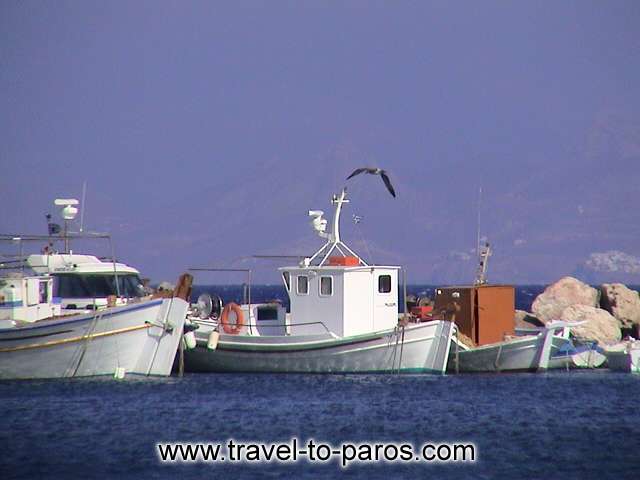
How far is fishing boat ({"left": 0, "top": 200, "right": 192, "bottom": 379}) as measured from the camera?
3516 centimetres

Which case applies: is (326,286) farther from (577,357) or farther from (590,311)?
(590,311)

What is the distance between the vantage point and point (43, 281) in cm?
3788

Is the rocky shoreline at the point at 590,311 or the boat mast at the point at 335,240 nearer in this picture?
the boat mast at the point at 335,240

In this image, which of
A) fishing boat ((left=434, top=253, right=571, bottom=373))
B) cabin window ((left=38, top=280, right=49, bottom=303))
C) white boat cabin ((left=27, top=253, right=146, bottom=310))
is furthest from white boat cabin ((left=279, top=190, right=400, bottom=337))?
cabin window ((left=38, top=280, right=49, bottom=303))

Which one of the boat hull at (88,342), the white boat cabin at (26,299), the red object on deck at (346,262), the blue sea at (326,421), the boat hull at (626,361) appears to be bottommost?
the blue sea at (326,421)

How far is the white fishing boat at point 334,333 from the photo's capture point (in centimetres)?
3719

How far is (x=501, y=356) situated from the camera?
3903 cm

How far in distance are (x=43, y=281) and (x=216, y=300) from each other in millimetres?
6872

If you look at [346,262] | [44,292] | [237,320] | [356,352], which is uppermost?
[346,262]

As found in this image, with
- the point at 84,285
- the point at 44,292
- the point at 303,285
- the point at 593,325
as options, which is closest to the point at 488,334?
the point at 303,285

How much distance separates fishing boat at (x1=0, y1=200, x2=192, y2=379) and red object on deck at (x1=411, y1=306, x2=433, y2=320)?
835 centimetres

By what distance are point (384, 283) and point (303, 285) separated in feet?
8.37

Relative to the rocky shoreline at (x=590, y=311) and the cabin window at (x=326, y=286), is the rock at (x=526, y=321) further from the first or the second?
the cabin window at (x=326, y=286)

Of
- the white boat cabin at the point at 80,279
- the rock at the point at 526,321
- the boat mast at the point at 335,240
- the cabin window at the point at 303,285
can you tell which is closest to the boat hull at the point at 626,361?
the rock at the point at 526,321
